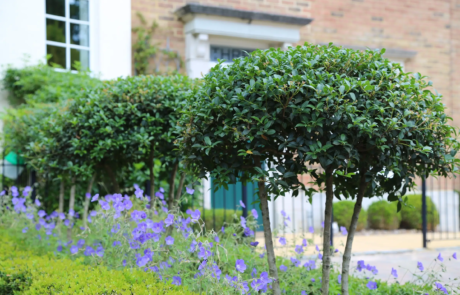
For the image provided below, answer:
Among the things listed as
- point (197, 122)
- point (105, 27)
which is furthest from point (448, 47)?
point (197, 122)

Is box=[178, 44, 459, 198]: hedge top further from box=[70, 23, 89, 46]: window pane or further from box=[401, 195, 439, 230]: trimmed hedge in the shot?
box=[401, 195, 439, 230]: trimmed hedge

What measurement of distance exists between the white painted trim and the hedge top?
5.99 m

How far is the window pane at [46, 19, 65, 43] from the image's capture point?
800 centimetres

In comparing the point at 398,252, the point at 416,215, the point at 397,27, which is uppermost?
the point at 397,27

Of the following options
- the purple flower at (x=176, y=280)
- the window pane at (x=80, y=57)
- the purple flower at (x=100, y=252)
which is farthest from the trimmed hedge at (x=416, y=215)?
the purple flower at (x=176, y=280)

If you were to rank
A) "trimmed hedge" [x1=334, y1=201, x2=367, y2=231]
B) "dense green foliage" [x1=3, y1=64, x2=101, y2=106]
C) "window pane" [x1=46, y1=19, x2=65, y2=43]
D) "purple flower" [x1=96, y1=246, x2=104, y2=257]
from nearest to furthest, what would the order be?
"purple flower" [x1=96, y1=246, x2=104, y2=257], "dense green foliage" [x1=3, y1=64, x2=101, y2=106], "window pane" [x1=46, y1=19, x2=65, y2=43], "trimmed hedge" [x1=334, y1=201, x2=367, y2=231]

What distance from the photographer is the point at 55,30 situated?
8094 millimetres

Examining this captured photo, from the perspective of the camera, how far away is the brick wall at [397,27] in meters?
10.5

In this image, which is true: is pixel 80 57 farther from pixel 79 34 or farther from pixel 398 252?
pixel 398 252

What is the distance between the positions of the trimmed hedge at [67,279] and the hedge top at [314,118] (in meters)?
0.81

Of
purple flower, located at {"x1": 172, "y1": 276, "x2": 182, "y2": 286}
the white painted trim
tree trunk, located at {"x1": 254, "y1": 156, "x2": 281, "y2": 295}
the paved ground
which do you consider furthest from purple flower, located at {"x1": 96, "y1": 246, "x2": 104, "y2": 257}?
the white painted trim

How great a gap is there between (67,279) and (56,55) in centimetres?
583

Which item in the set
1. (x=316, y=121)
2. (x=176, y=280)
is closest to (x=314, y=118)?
(x=316, y=121)

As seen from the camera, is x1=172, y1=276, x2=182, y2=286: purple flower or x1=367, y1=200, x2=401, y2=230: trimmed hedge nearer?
x1=172, y1=276, x2=182, y2=286: purple flower
